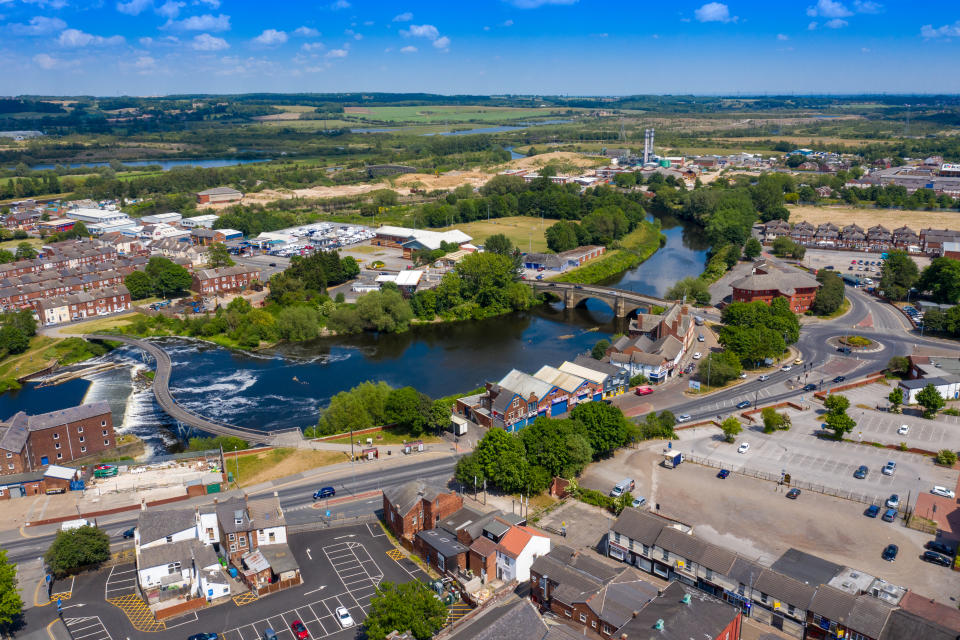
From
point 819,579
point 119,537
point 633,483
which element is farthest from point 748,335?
point 119,537

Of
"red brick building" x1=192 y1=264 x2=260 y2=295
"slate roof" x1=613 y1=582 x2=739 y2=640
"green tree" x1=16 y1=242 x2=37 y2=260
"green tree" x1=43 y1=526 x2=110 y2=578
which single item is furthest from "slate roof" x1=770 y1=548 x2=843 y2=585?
"green tree" x1=16 y1=242 x2=37 y2=260

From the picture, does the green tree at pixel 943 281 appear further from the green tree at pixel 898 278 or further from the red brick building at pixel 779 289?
the red brick building at pixel 779 289

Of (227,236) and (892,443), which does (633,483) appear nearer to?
(892,443)

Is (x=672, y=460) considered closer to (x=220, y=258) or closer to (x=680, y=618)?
(x=680, y=618)

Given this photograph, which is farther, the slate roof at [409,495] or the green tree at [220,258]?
the green tree at [220,258]

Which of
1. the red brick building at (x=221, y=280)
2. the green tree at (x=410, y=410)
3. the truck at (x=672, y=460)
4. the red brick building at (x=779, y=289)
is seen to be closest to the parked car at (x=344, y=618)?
the green tree at (x=410, y=410)

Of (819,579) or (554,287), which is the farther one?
(554,287)

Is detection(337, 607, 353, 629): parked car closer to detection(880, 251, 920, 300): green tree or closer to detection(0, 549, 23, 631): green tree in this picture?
detection(0, 549, 23, 631): green tree
